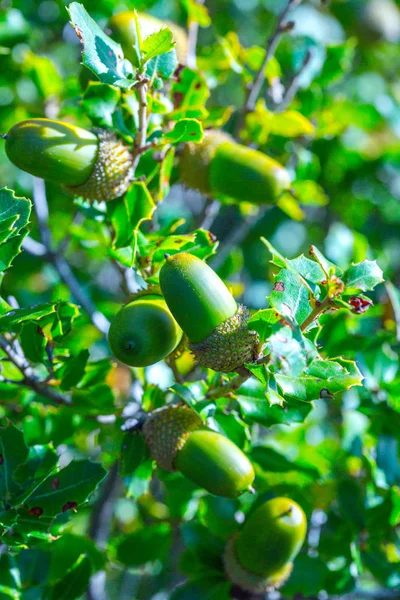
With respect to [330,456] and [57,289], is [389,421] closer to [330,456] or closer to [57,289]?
[330,456]

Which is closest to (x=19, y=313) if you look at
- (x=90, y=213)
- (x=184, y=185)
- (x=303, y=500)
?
(x=90, y=213)

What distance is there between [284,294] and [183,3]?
3.72ft

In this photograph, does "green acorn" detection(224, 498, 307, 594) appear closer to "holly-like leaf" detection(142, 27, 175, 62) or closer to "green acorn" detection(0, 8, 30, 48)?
"holly-like leaf" detection(142, 27, 175, 62)

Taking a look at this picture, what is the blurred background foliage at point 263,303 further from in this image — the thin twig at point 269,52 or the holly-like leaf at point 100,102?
the holly-like leaf at point 100,102

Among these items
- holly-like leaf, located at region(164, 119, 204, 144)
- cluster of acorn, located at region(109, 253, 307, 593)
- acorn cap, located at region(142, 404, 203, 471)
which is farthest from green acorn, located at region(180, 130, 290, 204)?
acorn cap, located at region(142, 404, 203, 471)

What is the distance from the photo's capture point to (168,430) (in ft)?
4.36

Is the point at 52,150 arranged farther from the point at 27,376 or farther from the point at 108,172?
the point at 27,376

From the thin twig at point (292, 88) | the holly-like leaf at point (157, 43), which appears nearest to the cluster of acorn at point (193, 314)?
the holly-like leaf at point (157, 43)

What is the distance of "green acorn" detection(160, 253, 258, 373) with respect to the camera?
43.6 inches

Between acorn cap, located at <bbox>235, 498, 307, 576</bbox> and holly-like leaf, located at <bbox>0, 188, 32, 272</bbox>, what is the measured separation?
2.52 ft

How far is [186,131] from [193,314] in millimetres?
448

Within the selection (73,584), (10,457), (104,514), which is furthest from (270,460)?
(104,514)

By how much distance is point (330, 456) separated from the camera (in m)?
2.16

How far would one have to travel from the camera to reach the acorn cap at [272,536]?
4.67 feet
